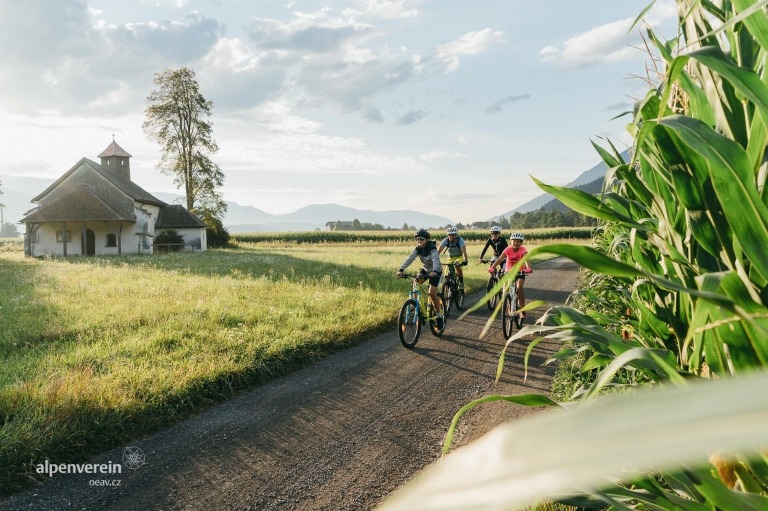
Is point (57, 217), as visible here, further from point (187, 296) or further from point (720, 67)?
point (720, 67)

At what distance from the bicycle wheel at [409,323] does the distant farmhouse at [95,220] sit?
36293 millimetres

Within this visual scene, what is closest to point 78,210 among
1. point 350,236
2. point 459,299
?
point 459,299

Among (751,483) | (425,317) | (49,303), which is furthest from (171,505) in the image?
(49,303)

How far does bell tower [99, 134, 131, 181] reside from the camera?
5084 cm

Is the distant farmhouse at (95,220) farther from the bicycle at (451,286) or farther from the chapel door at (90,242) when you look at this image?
the bicycle at (451,286)

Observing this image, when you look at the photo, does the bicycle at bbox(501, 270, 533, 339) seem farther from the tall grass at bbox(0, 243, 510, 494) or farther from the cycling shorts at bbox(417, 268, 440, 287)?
the tall grass at bbox(0, 243, 510, 494)

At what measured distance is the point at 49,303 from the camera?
498 inches

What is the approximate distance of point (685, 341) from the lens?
1224 millimetres

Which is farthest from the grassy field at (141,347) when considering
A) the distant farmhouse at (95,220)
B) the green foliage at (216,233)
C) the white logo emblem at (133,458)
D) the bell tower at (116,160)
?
the bell tower at (116,160)

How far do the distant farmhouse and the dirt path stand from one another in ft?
124

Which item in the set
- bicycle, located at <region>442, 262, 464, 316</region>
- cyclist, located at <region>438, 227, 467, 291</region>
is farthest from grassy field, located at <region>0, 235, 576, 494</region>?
cyclist, located at <region>438, 227, 467, 291</region>

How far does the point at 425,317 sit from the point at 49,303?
30.8ft

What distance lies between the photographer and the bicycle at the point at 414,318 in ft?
29.6

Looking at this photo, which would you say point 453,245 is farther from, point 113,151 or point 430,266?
point 113,151
